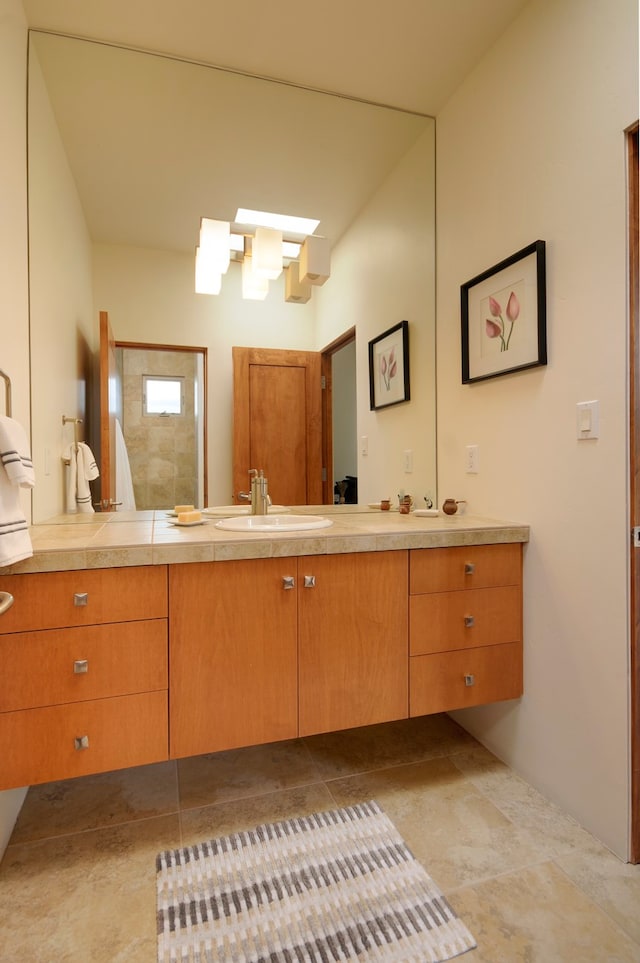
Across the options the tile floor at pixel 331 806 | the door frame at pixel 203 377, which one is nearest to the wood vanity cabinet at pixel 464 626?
the tile floor at pixel 331 806

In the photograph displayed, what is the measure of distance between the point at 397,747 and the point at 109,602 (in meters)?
1.29

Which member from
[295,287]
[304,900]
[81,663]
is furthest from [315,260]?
[304,900]

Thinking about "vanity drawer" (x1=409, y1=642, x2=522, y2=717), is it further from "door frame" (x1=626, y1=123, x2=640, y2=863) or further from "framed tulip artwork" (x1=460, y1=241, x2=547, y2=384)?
"framed tulip artwork" (x1=460, y1=241, x2=547, y2=384)

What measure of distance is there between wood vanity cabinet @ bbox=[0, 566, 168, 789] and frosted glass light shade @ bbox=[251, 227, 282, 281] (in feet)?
4.31

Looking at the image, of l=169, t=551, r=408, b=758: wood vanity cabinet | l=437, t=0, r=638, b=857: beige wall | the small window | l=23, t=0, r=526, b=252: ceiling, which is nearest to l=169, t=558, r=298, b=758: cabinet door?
l=169, t=551, r=408, b=758: wood vanity cabinet

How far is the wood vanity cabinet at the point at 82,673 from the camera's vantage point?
123 cm

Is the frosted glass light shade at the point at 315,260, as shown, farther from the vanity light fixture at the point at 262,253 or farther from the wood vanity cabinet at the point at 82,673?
the wood vanity cabinet at the point at 82,673

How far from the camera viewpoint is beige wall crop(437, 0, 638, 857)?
4.43 ft

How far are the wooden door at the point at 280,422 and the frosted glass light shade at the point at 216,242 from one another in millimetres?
349

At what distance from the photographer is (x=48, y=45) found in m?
1.75

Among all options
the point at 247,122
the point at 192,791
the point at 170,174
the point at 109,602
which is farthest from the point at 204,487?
the point at 247,122

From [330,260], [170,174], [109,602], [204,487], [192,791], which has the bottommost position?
[192,791]

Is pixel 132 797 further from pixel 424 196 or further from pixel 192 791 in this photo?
pixel 424 196

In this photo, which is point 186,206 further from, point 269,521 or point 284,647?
point 284,647
